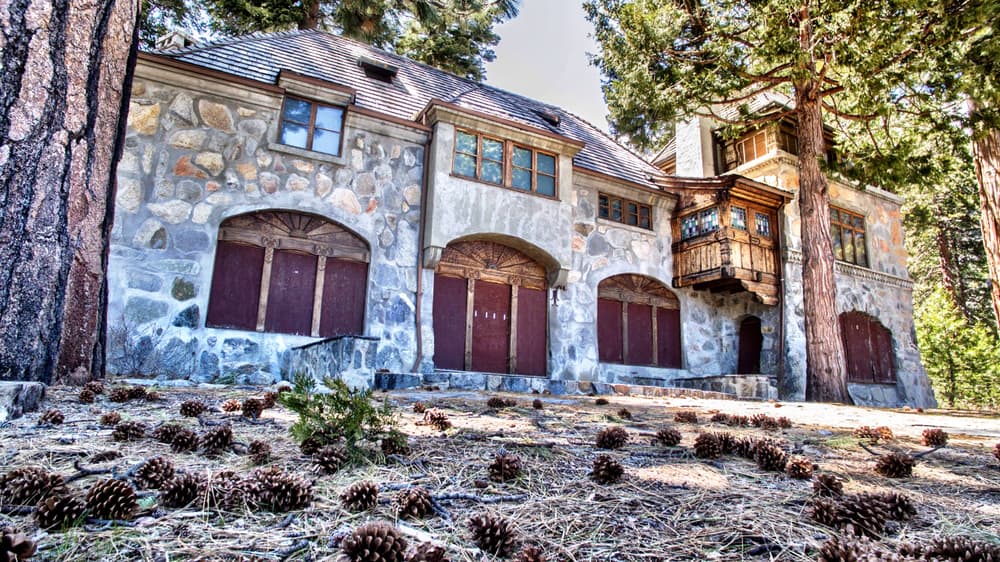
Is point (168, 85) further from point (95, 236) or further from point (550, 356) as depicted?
point (550, 356)

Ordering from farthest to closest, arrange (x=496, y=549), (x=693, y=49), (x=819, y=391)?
(x=693, y=49) → (x=819, y=391) → (x=496, y=549)

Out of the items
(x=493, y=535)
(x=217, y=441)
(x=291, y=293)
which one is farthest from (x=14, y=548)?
(x=291, y=293)

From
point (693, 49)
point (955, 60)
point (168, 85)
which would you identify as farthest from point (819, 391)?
point (168, 85)

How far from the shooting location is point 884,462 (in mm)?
2369

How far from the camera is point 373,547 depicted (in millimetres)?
1166

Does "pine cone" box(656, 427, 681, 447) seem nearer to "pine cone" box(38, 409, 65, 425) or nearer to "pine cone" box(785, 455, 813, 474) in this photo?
"pine cone" box(785, 455, 813, 474)

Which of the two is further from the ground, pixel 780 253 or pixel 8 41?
pixel 780 253

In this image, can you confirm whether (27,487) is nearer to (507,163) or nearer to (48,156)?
(48,156)

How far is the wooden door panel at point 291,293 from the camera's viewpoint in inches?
365

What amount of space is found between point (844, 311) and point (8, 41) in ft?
56.4

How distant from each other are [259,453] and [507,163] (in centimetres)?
976

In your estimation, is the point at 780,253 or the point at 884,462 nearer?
the point at 884,462

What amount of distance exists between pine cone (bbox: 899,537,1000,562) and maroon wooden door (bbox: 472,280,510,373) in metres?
10.1

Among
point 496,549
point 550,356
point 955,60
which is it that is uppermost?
point 955,60
